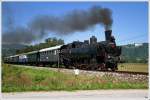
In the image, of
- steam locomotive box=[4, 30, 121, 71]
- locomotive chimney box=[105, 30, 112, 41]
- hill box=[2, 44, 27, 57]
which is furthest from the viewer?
steam locomotive box=[4, 30, 121, 71]

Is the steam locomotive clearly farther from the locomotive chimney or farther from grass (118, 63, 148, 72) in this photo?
grass (118, 63, 148, 72)

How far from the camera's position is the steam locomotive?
19344mm

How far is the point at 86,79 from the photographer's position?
682 inches

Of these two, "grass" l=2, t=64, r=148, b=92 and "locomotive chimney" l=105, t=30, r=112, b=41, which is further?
"locomotive chimney" l=105, t=30, r=112, b=41

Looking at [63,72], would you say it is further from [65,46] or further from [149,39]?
[149,39]

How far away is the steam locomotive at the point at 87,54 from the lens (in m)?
19.3

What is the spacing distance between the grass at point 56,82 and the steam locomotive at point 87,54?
4.66 feet

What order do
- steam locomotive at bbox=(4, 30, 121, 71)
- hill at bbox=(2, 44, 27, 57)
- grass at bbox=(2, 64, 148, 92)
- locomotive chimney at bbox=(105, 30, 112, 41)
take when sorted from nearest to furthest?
hill at bbox=(2, 44, 27, 57)
grass at bbox=(2, 64, 148, 92)
locomotive chimney at bbox=(105, 30, 112, 41)
steam locomotive at bbox=(4, 30, 121, 71)

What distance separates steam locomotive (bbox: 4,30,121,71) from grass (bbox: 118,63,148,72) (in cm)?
67

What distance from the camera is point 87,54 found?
20.0 meters

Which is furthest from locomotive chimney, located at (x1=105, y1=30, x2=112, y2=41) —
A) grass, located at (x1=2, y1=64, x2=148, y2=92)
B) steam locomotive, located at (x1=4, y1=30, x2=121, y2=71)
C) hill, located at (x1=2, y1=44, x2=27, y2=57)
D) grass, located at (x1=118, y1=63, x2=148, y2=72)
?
hill, located at (x1=2, y1=44, x2=27, y2=57)

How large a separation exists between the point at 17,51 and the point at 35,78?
1.71 m

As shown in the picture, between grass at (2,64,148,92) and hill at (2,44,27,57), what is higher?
hill at (2,44,27,57)

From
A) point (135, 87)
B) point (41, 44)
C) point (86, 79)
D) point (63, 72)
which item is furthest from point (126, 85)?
point (41, 44)
